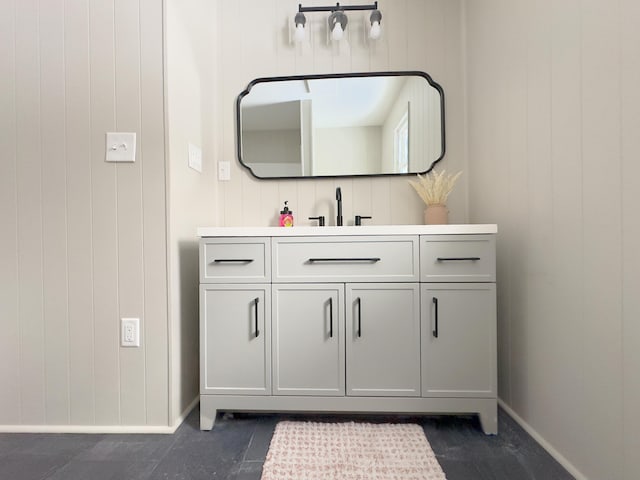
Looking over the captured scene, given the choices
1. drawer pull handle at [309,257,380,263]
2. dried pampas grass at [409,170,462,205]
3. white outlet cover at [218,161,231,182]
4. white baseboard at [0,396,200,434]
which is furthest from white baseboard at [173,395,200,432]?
dried pampas grass at [409,170,462,205]

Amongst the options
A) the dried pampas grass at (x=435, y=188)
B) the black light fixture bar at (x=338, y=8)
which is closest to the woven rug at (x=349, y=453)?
the dried pampas grass at (x=435, y=188)

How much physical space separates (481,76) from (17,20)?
7.17 ft

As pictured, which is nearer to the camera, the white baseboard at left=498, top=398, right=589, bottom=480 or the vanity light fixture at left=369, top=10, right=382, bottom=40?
Result: the white baseboard at left=498, top=398, right=589, bottom=480

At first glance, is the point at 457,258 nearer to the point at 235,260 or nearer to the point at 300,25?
the point at 235,260

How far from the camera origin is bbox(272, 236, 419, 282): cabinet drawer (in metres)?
1.32

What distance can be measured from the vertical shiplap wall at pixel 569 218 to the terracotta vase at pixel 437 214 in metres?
0.23

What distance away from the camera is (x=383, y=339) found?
1.32 meters

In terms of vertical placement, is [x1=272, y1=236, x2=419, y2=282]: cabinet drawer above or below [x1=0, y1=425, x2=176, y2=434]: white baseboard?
above

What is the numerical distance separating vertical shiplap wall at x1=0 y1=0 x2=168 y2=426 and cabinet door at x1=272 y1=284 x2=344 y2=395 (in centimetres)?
50

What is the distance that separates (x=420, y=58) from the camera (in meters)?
1.83

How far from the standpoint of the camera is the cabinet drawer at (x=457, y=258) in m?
1.29

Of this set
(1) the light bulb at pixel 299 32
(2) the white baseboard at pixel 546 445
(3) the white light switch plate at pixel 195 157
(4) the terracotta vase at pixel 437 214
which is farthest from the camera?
Result: (1) the light bulb at pixel 299 32

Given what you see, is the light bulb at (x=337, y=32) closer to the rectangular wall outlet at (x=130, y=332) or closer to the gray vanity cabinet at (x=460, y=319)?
the gray vanity cabinet at (x=460, y=319)

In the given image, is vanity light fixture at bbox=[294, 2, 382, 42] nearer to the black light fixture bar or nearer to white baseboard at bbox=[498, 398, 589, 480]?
the black light fixture bar
